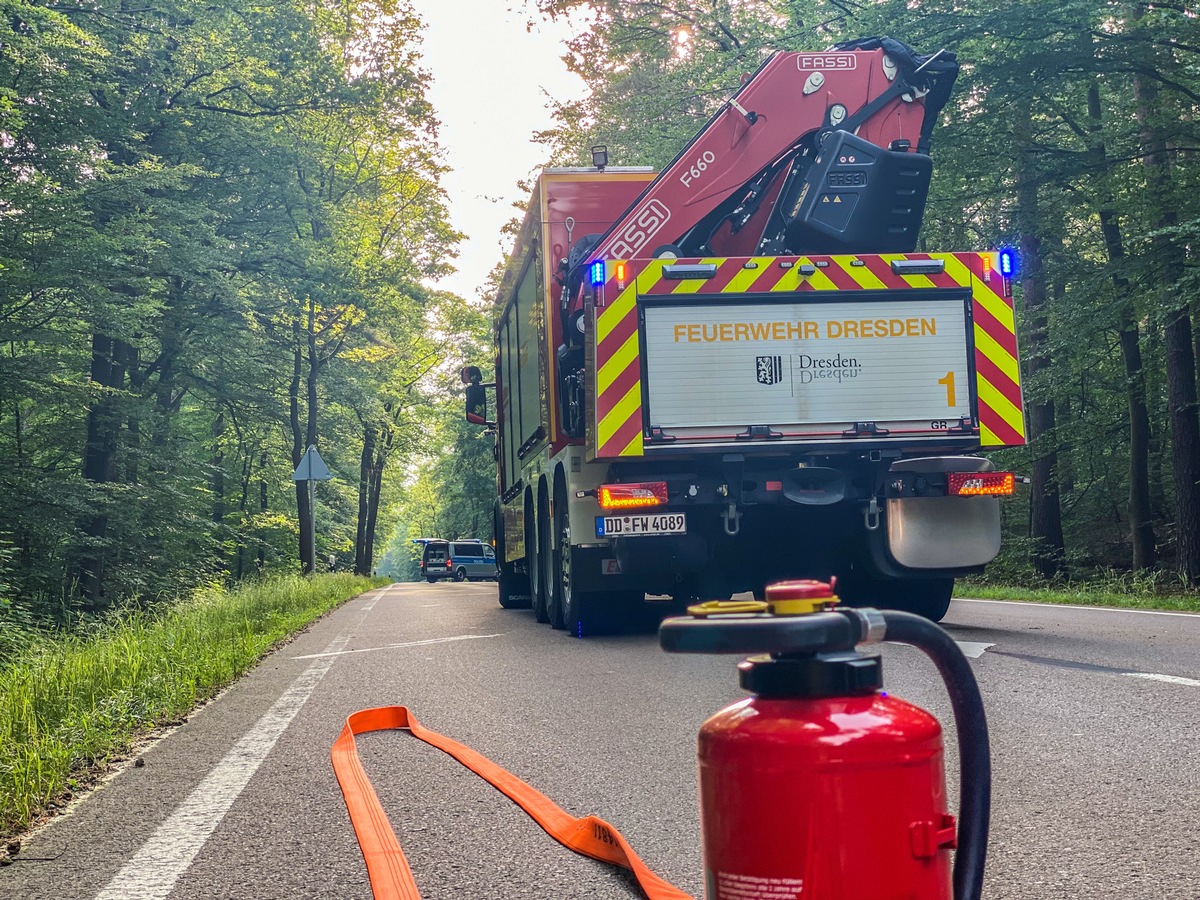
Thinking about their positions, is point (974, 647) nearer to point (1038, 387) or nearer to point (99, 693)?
point (99, 693)

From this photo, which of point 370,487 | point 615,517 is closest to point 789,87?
point 615,517

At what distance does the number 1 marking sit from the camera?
8.98 meters

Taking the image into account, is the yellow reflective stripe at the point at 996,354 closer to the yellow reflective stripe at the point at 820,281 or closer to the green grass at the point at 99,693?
the yellow reflective stripe at the point at 820,281

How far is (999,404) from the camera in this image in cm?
904

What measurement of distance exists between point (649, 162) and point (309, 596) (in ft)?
37.8

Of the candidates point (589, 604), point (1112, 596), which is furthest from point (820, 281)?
point (1112, 596)

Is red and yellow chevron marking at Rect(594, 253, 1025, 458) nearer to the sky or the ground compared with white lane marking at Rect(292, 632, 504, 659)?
nearer to the sky

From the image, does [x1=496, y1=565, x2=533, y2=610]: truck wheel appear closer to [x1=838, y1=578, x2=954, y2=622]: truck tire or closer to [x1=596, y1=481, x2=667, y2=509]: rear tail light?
[x1=838, y1=578, x2=954, y2=622]: truck tire

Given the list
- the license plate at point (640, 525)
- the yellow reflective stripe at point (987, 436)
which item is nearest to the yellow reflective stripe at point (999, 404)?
the yellow reflective stripe at point (987, 436)

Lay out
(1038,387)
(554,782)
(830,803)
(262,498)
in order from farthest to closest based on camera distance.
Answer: (262,498) → (1038,387) → (554,782) → (830,803)

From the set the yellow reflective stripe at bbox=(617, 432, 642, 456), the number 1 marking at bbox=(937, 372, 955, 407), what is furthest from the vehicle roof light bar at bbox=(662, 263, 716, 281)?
the number 1 marking at bbox=(937, 372, 955, 407)

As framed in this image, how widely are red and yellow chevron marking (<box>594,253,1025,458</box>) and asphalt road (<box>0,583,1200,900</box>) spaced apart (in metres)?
1.65

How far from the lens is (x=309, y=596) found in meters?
20.2

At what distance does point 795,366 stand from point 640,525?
5.29ft
